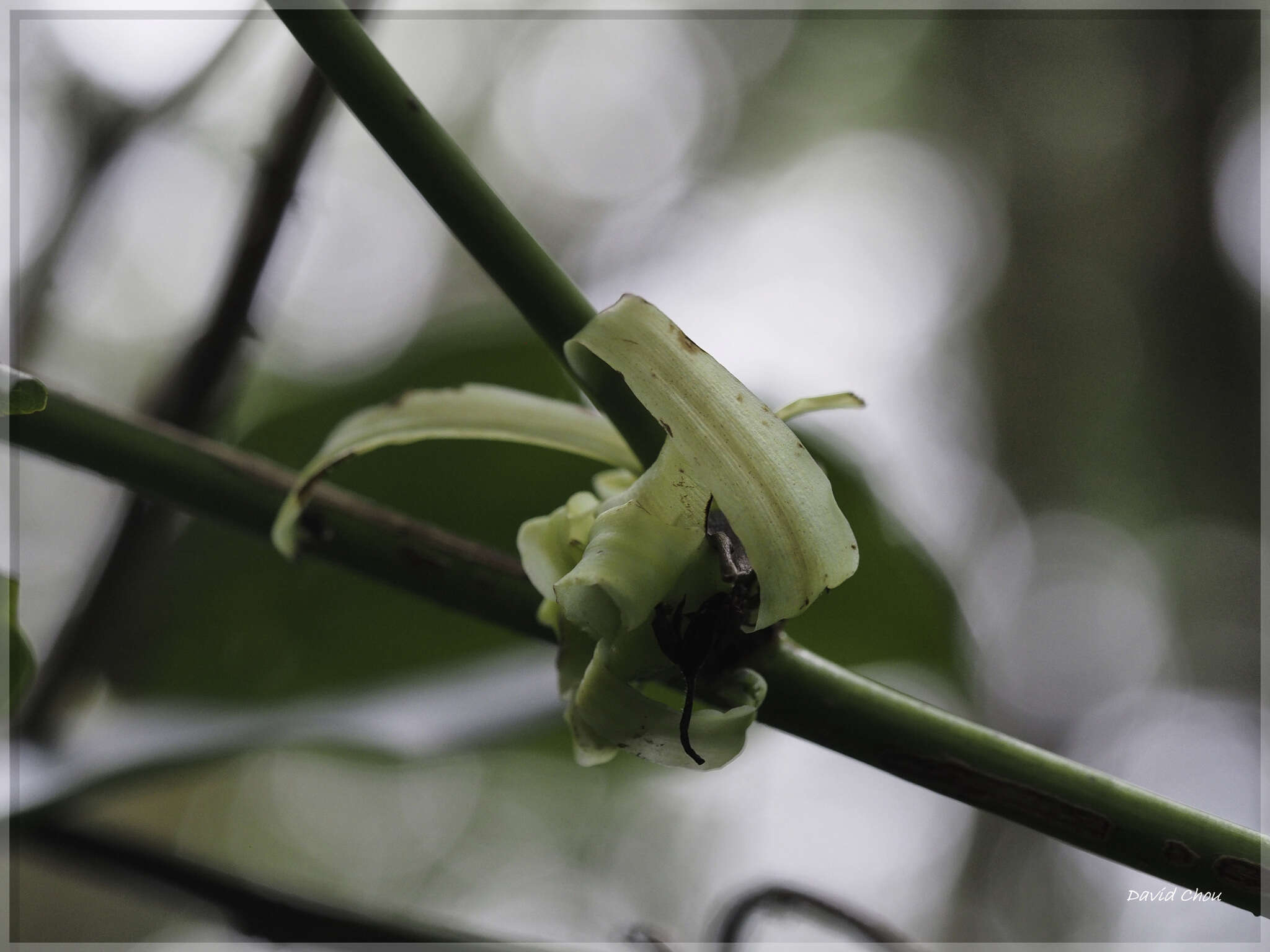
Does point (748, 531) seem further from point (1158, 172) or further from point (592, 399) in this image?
point (1158, 172)

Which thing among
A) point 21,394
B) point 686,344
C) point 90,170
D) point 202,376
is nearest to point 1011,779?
point 686,344

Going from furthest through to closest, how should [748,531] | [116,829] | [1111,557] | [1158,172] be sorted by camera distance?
[1111,557], [1158,172], [116,829], [748,531]

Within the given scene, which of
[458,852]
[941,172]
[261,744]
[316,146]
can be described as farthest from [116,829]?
[941,172]

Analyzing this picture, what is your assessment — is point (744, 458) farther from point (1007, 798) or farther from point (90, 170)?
point (90, 170)
